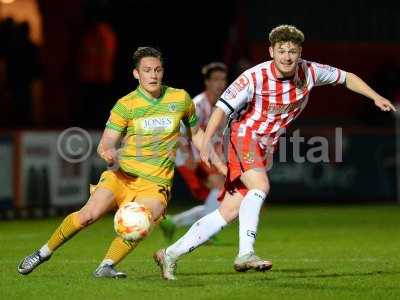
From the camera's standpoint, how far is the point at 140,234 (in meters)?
8.58

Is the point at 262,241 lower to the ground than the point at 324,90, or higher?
lower

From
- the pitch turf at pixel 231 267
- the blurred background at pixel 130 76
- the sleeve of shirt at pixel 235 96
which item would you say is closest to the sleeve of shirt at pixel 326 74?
the sleeve of shirt at pixel 235 96

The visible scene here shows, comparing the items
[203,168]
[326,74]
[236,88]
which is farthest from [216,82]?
[236,88]

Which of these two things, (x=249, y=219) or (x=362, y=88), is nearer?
(x=249, y=219)

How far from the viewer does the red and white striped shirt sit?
9.30 m

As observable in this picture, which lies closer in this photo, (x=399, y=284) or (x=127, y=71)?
(x=399, y=284)

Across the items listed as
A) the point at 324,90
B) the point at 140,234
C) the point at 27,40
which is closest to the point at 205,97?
the point at 140,234

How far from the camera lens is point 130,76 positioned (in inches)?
873

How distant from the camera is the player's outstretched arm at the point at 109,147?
8.74 metres

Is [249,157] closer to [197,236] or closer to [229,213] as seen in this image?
[229,213]

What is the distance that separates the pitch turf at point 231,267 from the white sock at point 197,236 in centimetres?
24

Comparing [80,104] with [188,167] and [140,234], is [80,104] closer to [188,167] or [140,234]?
[188,167]

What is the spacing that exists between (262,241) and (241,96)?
429cm

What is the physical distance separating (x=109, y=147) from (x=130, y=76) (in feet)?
43.9
